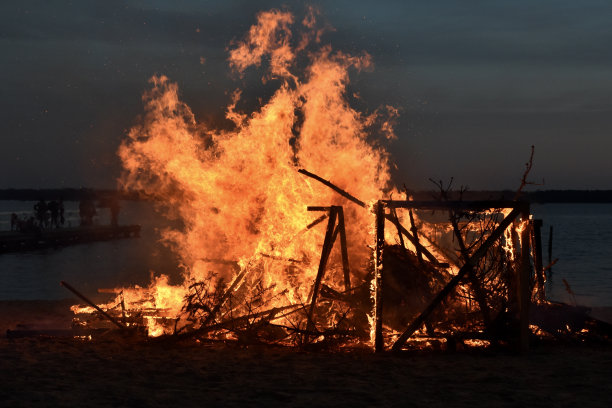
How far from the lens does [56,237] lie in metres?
55.2

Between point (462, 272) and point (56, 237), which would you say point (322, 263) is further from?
point (56, 237)

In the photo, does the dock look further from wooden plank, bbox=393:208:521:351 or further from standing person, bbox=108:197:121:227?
wooden plank, bbox=393:208:521:351

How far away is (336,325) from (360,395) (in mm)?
3630

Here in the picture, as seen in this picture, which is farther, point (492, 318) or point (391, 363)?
point (492, 318)

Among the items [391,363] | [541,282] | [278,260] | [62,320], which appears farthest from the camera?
[62,320]

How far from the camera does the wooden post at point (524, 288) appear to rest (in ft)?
39.0

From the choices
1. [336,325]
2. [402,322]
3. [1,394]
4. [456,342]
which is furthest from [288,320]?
[1,394]

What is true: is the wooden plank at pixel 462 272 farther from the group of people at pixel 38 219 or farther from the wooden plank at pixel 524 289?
the group of people at pixel 38 219

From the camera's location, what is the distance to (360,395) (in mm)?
9492

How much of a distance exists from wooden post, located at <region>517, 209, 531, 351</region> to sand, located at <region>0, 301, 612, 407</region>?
0.35 meters

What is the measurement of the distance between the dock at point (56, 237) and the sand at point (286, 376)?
1524 inches

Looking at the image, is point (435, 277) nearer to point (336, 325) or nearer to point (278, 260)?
point (336, 325)

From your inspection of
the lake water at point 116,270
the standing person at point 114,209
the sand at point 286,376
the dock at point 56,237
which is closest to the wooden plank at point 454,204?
the sand at point 286,376

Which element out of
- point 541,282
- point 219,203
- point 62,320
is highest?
point 219,203
